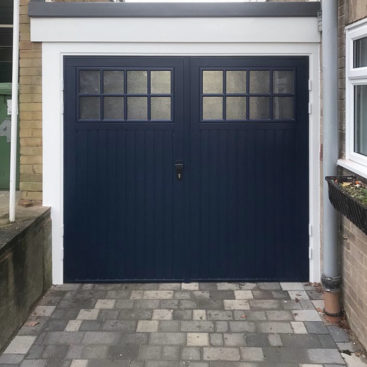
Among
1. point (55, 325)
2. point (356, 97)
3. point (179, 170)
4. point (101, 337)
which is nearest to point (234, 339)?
point (101, 337)

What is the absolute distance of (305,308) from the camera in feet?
14.3

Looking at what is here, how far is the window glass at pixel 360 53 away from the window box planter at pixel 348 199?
0.93 m

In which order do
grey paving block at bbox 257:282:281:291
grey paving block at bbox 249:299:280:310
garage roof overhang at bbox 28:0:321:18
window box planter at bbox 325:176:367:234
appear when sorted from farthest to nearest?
grey paving block at bbox 257:282:281:291 < garage roof overhang at bbox 28:0:321:18 < grey paving block at bbox 249:299:280:310 < window box planter at bbox 325:176:367:234

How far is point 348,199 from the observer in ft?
11.0

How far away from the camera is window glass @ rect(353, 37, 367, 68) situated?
12.6ft

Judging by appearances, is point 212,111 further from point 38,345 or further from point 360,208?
point 38,345

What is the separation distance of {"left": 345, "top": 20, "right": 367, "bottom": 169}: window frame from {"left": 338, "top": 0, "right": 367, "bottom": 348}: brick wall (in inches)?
2.6

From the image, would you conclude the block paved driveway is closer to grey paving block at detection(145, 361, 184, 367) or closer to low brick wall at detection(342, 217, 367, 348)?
grey paving block at detection(145, 361, 184, 367)

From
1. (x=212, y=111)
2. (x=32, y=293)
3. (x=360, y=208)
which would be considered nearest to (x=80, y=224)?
(x=32, y=293)

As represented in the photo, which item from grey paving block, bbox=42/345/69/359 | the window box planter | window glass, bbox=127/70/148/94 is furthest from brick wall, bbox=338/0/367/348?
grey paving block, bbox=42/345/69/359

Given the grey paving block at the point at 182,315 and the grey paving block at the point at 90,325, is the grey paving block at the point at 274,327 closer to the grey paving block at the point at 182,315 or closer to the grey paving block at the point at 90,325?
the grey paving block at the point at 182,315

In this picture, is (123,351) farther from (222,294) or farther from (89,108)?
(89,108)

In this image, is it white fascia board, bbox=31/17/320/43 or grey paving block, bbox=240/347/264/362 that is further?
white fascia board, bbox=31/17/320/43

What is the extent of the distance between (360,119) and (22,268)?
310 cm
